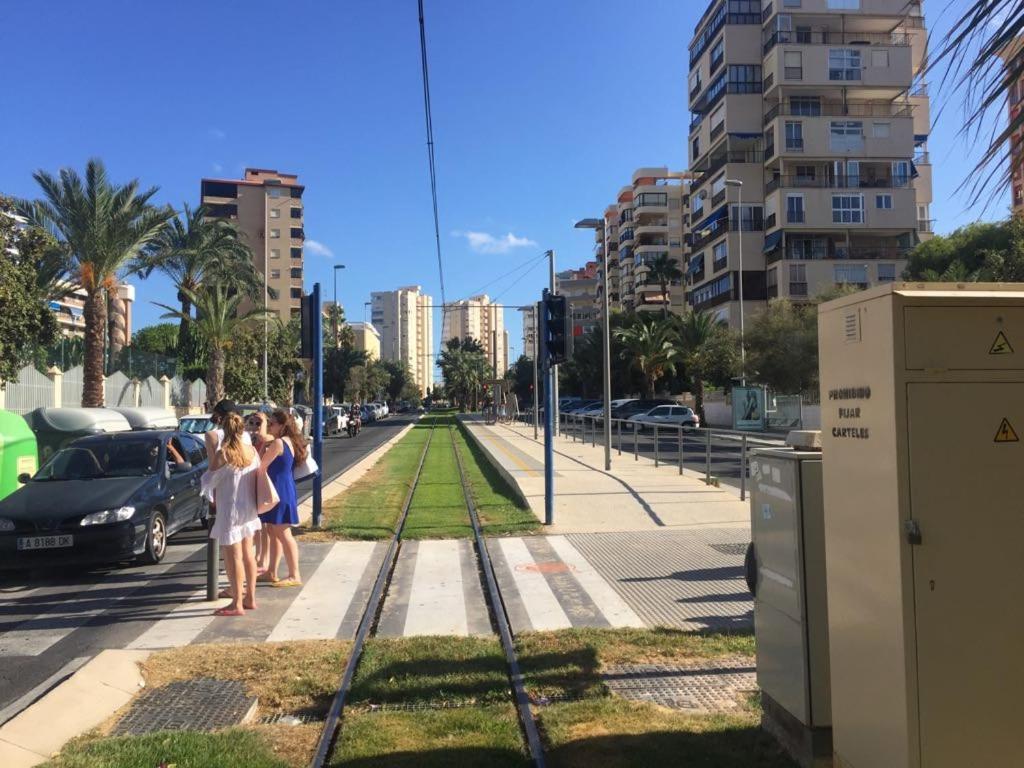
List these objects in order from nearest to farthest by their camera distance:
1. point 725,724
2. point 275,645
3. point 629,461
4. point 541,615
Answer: point 725,724, point 275,645, point 541,615, point 629,461

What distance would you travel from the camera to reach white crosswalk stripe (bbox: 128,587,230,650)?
20.6 ft

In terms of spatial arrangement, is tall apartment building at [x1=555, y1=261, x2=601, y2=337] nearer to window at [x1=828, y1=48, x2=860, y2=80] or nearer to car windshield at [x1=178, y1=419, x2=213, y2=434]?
window at [x1=828, y1=48, x2=860, y2=80]

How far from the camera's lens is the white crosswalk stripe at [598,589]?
6.79m

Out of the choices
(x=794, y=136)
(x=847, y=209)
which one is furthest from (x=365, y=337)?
(x=847, y=209)

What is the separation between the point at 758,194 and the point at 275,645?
195 feet

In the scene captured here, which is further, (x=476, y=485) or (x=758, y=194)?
(x=758, y=194)

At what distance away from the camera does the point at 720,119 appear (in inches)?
2389

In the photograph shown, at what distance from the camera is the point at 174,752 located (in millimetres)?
4109

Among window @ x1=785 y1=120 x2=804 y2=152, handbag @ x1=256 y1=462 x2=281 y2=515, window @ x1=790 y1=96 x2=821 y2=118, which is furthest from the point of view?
window @ x1=790 y1=96 x2=821 y2=118

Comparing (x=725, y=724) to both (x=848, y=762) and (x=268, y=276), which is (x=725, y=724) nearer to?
(x=848, y=762)

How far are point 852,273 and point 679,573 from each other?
2102 inches

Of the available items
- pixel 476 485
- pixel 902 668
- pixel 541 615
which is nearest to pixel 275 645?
pixel 541 615

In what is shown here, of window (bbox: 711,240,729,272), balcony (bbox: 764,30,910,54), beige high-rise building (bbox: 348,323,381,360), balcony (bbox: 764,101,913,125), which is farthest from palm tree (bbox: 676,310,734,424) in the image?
beige high-rise building (bbox: 348,323,381,360)

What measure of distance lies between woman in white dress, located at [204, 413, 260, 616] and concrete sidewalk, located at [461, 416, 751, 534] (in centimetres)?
493
